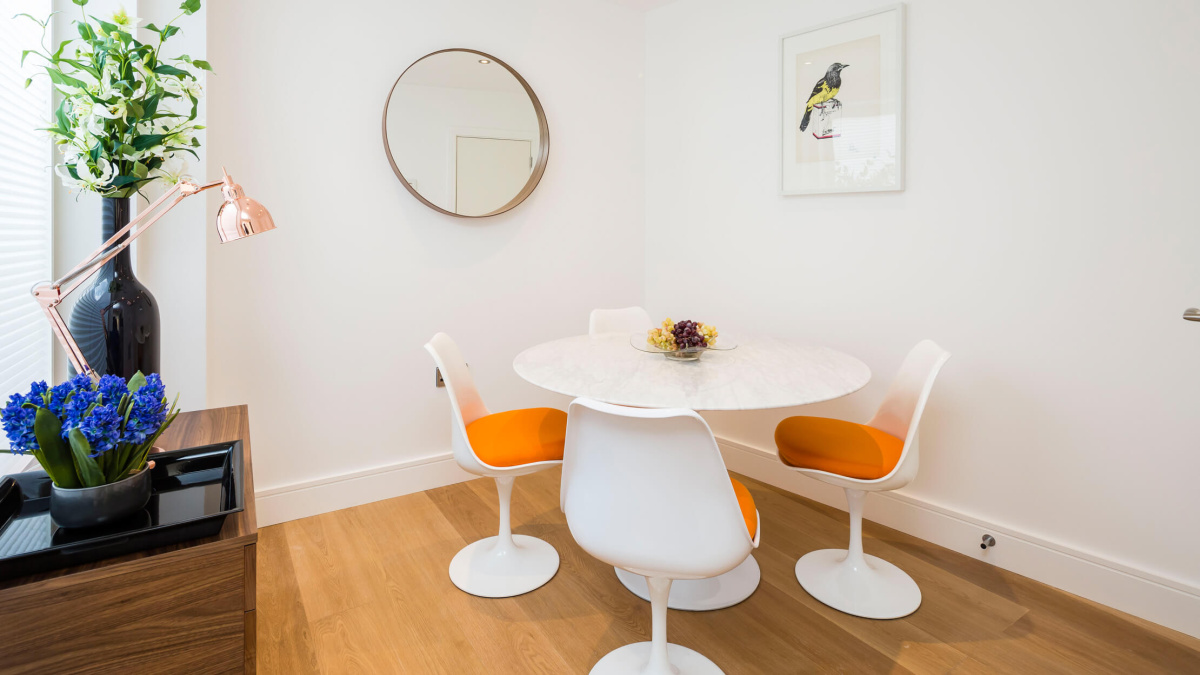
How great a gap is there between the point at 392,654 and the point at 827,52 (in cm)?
277

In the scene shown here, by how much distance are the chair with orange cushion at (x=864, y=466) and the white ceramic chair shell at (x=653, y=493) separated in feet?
2.22

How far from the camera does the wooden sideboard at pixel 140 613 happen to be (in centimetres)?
88

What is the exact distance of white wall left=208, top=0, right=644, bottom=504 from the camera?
94.1 inches

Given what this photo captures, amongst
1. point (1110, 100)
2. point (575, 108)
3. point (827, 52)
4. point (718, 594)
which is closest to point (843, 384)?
point (718, 594)

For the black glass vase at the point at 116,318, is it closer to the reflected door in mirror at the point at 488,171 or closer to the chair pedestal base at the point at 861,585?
the reflected door in mirror at the point at 488,171

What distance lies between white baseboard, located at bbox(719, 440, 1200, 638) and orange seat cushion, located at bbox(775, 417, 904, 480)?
54cm

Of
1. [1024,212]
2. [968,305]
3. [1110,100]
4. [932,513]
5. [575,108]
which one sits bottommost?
[932,513]

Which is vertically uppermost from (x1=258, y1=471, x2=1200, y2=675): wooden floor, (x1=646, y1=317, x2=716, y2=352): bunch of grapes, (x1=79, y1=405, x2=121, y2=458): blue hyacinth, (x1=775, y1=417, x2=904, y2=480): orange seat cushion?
(x1=646, y1=317, x2=716, y2=352): bunch of grapes

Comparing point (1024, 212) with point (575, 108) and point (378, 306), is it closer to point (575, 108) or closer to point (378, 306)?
point (575, 108)

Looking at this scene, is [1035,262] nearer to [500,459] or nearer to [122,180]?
[500,459]

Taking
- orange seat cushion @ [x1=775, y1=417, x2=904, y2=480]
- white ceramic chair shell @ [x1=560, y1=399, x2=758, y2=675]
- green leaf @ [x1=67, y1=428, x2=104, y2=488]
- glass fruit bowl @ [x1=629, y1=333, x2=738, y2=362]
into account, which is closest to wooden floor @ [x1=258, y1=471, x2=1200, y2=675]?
orange seat cushion @ [x1=775, y1=417, x2=904, y2=480]

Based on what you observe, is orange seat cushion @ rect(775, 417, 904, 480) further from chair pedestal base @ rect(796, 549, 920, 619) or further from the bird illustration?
the bird illustration

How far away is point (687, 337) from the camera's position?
195 cm

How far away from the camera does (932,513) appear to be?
7.83ft
